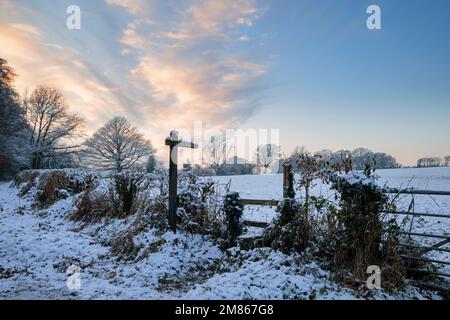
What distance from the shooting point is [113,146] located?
43906mm

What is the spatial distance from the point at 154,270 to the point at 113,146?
41.7 m

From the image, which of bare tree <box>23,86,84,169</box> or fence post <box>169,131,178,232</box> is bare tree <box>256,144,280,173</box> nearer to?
bare tree <box>23,86,84,169</box>

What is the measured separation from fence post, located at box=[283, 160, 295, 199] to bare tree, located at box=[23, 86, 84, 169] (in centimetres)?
4239

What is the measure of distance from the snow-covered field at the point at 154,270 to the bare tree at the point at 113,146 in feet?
121

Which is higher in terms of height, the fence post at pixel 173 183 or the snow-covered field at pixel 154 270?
the fence post at pixel 173 183

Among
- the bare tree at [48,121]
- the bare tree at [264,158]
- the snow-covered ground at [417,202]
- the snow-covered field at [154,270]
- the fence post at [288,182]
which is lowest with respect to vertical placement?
the snow-covered field at [154,270]

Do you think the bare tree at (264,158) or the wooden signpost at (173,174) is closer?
the wooden signpost at (173,174)

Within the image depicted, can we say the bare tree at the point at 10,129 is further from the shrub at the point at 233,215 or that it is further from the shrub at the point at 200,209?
the shrub at the point at 233,215

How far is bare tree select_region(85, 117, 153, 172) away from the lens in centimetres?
4369

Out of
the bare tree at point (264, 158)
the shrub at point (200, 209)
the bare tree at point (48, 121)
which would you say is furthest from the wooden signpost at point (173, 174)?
the bare tree at point (264, 158)

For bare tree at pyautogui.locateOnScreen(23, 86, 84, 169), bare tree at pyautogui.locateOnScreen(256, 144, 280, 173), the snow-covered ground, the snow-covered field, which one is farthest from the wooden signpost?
bare tree at pyautogui.locateOnScreen(256, 144, 280, 173)

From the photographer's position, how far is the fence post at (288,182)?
6.43 m

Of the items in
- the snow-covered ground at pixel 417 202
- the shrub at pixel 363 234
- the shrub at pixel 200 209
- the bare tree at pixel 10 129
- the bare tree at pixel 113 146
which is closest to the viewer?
the shrub at pixel 363 234
